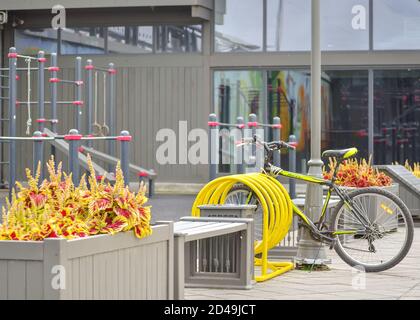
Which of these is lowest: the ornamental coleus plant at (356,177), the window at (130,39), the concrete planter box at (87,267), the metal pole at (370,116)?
the concrete planter box at (87,267)

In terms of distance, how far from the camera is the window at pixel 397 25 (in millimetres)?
20844

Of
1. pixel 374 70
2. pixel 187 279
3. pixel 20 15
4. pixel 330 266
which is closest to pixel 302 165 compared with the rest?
pixel 374 70

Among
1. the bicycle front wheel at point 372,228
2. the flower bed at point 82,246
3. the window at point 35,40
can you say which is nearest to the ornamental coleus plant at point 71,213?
the flower bed at point 82,246

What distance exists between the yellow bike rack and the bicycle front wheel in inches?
19.9

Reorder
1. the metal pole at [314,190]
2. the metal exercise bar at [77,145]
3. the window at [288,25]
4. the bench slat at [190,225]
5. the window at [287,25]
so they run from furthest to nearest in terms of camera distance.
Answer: the window at [288,25] < the window at [287,25] < the metal exercise bar at [77,145] < the metal pole at [314,190] < the bench slat at [190,225]

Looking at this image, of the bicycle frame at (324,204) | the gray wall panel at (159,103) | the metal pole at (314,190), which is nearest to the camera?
the bicycle frame at (324,204)

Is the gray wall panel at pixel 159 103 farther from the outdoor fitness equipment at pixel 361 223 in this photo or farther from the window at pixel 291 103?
the outdoor fitness equipment at pixel 361 223

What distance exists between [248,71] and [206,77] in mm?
938

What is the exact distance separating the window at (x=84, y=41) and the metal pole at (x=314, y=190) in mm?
13438

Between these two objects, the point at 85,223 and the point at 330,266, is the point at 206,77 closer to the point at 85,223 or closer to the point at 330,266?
the point at 330,266

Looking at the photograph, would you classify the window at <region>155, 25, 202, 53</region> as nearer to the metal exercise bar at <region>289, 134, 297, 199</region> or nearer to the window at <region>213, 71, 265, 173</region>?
the window at <region>213, 71, 265, 173</region>

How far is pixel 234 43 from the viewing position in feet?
71.2

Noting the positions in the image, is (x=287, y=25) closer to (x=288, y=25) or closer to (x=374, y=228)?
(x=288, y=25)

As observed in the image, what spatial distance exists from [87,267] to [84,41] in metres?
17.7
